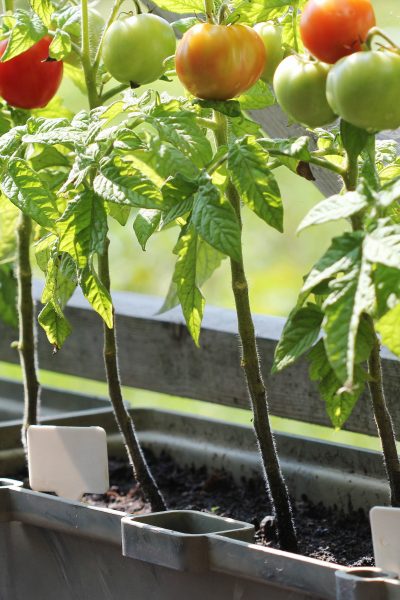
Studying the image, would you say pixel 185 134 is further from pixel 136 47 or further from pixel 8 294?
pixel 8 294

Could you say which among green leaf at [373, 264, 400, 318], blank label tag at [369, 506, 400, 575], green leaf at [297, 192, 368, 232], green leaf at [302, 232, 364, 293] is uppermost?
green leaf at [297, 192, 368, 232]

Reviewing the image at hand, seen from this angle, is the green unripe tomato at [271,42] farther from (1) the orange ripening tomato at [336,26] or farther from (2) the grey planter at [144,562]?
(2) the grey planter at [144,562]

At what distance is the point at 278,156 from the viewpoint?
877 millimetres

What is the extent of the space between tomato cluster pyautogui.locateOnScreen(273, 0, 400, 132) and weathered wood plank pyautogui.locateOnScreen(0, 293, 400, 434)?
1.71ft

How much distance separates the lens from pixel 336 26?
717 millimetres

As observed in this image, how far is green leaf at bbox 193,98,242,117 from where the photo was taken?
83cm

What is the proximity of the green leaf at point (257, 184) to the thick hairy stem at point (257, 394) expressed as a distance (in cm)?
13

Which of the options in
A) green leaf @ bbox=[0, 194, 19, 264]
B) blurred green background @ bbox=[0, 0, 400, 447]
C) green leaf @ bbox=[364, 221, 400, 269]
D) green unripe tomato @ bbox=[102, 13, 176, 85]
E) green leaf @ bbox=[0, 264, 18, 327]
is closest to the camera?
green leaf @ bbox=[364, 221, 400, 269]

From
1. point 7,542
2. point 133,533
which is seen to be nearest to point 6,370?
point 7,542

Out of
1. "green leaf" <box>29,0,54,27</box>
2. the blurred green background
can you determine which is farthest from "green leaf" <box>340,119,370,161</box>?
the blurred green background

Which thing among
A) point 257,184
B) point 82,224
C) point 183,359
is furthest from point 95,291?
point 183,359

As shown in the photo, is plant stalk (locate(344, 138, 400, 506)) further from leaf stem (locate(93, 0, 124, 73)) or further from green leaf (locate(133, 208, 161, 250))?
leaf stem (locate(93, 0, 124, 73))

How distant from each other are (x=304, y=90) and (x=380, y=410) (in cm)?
27

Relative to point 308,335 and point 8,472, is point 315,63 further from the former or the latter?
point 8,472
